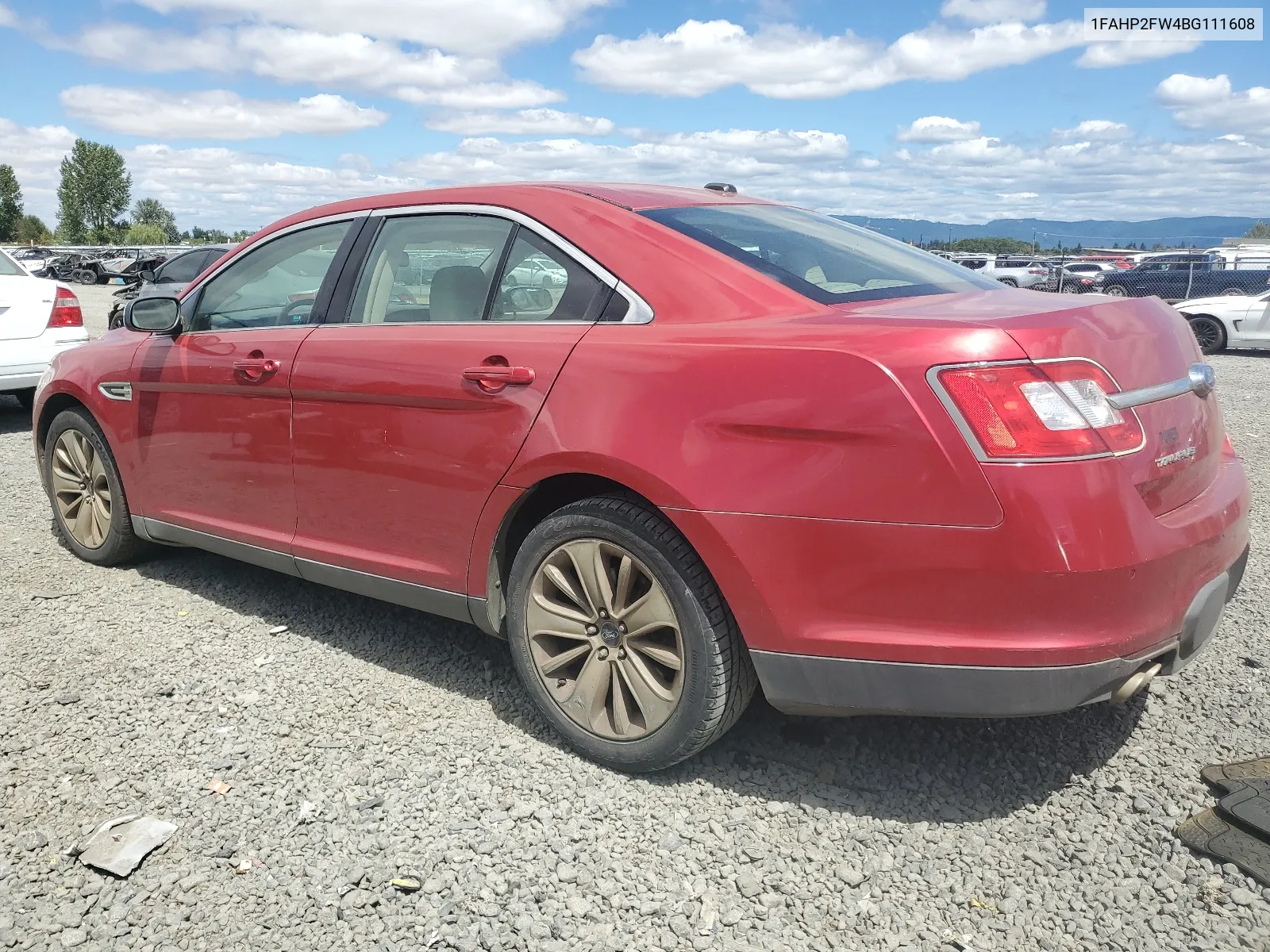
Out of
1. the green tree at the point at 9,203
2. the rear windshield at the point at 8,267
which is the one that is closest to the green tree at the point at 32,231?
the green tree at the point at 9,203

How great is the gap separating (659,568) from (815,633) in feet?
1.47

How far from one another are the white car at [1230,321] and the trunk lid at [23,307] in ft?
47.3

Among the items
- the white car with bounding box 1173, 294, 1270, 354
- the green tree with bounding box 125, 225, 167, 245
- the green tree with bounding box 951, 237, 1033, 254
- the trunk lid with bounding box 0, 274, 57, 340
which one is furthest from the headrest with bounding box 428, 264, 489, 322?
the green tree with bounding box 125, 225, 167, 245

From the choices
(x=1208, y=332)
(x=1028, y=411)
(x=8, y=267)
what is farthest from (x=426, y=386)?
(x=1208, y=332)

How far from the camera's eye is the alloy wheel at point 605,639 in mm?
2814

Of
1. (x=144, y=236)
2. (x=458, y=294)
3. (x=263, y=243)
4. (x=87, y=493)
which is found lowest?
(x=144, y=236)

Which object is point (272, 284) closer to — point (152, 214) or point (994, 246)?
point (994, 246)

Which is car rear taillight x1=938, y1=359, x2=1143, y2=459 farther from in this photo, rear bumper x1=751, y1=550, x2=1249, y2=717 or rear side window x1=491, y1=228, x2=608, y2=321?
rear side window x1=491, y1=228, x2=608, y2=321

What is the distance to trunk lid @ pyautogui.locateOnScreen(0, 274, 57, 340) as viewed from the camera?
326 inches

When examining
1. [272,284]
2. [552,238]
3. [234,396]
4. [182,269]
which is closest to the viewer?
[552,238]

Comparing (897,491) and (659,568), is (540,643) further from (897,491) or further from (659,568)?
(897,491)

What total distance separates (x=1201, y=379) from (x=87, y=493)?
4.55 m

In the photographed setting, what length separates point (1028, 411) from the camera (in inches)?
89.6

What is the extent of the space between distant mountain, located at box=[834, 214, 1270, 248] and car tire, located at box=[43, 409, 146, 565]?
131 inches
